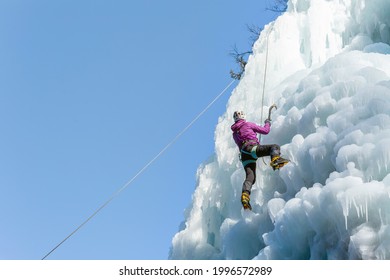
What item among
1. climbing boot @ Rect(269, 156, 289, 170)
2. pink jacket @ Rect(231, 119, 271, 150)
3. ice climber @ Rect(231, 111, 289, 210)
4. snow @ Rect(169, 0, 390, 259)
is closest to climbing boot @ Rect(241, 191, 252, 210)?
ice climber @ Rect(231, 111, 289, 210)

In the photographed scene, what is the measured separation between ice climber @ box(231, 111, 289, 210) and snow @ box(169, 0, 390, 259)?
243mm

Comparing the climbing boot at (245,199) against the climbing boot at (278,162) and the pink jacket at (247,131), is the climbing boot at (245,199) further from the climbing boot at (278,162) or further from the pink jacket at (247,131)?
the pink jacket at (247,131)

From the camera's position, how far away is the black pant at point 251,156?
5.47 m

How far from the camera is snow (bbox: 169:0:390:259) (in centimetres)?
450

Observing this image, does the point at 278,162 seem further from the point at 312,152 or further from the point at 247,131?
the point at 247,131

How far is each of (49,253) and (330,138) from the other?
314 cm

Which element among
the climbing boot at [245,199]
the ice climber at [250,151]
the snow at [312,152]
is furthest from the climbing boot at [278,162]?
the climbing boot at [245,199]

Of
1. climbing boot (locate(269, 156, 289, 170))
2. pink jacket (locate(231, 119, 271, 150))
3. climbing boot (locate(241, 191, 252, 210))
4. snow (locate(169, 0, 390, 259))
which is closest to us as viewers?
snow (locate(169, 0, 390, 259))

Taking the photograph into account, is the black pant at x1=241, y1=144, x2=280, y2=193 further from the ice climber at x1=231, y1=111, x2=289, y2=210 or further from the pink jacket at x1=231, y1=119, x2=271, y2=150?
the pink jacket at x1=231, y1=119, x2=271, y2=150

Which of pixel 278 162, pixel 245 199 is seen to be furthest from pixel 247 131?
pixel 245 199

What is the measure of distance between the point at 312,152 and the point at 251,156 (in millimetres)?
747

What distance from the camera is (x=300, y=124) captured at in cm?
591
